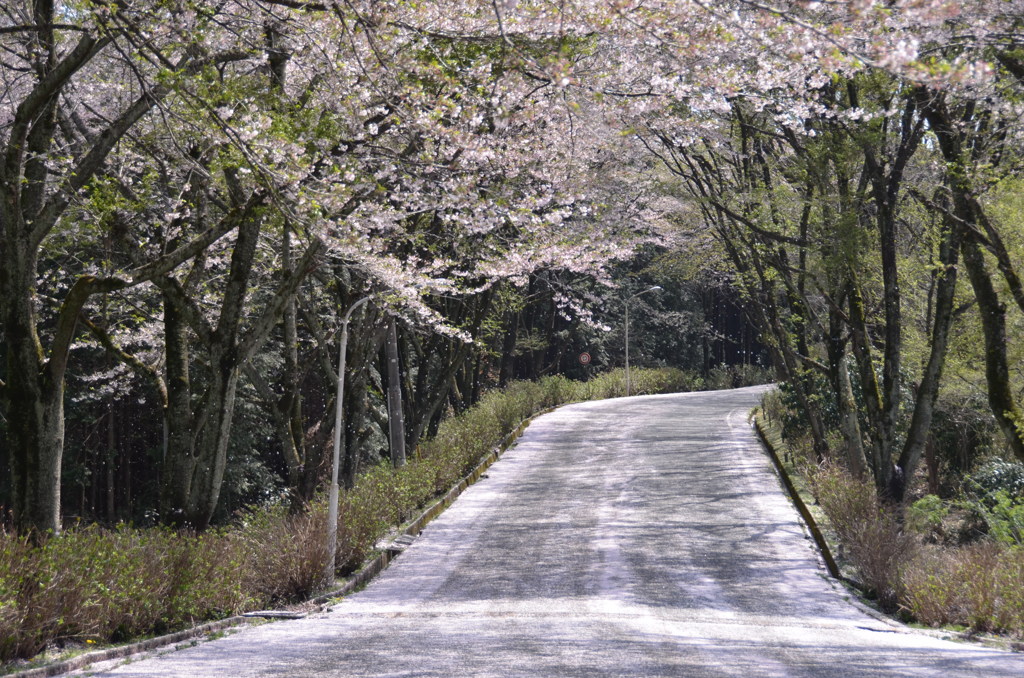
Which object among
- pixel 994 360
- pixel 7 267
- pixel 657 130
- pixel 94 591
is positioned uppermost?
pixel 657 130

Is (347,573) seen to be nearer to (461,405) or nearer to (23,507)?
(23,507)

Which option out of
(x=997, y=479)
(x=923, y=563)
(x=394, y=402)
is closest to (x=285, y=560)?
(x=394, y=402)

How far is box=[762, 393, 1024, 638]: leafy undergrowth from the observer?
11.5 metres

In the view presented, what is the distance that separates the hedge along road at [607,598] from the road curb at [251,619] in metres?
0.29

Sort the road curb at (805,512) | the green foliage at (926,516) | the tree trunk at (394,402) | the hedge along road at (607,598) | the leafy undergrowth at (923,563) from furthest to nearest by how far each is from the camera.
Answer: the tree trunk at (394,402) → the green foliage at (926,516) → the road curb at (805,512) → the leafy undergrowth at (923,563) → the hedge along road at (607,598)

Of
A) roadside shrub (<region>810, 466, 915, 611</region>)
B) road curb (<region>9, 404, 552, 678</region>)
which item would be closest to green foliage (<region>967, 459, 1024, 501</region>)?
roadside shrub (<region>810, 466, 915, 611</region>)

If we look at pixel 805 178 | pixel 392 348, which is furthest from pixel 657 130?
pixel 392 348

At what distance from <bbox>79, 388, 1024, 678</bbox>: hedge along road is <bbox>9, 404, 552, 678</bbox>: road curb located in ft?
0.96

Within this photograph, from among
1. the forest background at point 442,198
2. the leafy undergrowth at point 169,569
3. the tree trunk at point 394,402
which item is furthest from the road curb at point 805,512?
the tree trunk at point 394,402

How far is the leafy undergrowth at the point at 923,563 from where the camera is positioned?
1148 centimetres

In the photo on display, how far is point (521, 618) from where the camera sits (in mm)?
12055

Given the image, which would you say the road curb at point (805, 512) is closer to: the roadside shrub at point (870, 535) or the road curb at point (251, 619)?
the roadside shrub at point (870, 535)

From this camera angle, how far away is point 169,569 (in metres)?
11.1

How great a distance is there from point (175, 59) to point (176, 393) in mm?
4533
